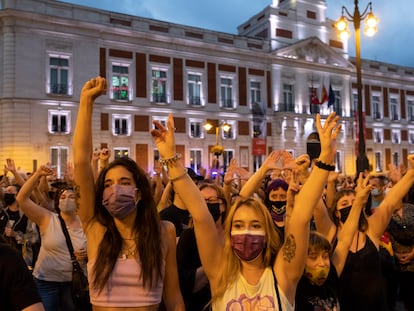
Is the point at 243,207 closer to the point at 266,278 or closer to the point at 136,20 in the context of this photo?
the point at 266,278

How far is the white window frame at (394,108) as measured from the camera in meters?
38.7

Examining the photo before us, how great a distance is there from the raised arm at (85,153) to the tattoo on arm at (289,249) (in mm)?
1111

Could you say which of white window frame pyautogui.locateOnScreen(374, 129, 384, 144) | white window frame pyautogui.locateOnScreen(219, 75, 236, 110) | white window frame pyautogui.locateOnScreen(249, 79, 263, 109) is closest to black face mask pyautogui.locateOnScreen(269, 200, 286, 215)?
white window frame pyautogui.locateOnScreen(219, 75, 236, 110)

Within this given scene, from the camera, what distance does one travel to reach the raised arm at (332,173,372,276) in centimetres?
306

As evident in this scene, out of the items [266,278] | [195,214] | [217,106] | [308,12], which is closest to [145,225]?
[195,214]

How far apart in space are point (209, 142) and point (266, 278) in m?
26.7

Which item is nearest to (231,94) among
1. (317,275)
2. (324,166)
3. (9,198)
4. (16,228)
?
(9,198)

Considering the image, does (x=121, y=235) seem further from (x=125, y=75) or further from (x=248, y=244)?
(x=125, y=75)

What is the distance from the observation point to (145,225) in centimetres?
250

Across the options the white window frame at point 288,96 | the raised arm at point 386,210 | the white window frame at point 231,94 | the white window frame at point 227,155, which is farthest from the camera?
the white window frame at point 288,96

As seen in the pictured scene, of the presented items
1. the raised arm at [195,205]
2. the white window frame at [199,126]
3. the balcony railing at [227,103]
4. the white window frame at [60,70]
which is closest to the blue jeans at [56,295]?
the raised arm at [195,205]

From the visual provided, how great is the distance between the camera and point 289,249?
2.27 metres

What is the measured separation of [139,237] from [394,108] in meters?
40.6

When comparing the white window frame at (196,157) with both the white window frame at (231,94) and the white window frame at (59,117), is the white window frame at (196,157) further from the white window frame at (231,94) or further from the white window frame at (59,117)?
the white window frame at (59,117)
